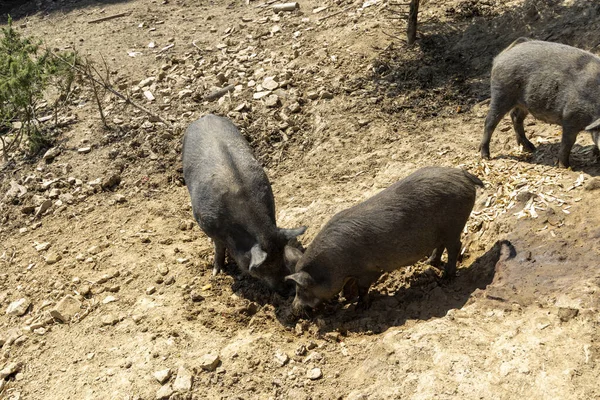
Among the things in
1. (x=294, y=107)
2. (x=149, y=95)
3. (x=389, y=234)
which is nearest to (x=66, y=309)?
(x=389, y=234)

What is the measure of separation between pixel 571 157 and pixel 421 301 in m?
2.73

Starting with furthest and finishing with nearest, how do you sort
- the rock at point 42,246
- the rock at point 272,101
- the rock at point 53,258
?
the rock at point 272,101, the rock at point 42,246, the rock at point 53,258

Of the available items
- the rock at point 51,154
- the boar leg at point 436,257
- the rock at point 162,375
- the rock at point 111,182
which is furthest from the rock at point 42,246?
the boar leg at point 436,257

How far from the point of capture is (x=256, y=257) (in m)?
6.20

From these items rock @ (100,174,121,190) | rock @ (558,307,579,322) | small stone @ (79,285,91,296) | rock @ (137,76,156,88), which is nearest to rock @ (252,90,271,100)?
rock @ (137,76,156,88)

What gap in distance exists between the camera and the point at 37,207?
878 cm

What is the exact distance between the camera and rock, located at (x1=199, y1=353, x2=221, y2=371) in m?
5.31

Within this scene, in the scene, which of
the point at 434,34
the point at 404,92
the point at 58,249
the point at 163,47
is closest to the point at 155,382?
the point at 58,249

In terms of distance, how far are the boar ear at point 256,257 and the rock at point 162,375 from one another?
135cm

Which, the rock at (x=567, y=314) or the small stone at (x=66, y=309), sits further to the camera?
the small stone at (x=66, y=309)

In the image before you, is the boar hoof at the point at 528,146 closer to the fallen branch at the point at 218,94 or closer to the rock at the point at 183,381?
the rock at the point at 183,381

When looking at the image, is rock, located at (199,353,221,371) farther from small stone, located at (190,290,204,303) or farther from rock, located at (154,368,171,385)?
small stone, located at (190,290,204,303)

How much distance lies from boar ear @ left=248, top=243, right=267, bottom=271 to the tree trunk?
5460mm

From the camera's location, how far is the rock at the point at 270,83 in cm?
991
